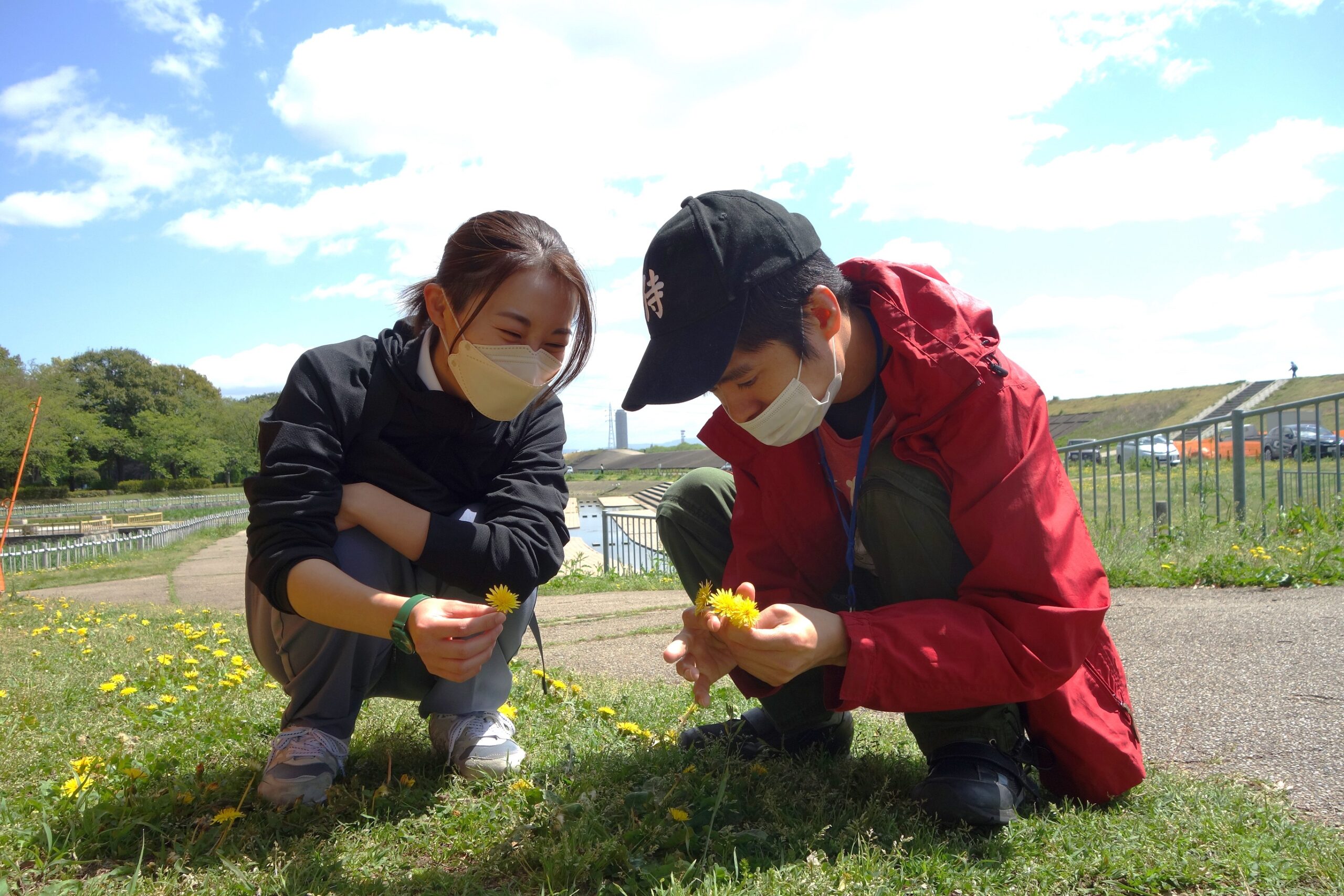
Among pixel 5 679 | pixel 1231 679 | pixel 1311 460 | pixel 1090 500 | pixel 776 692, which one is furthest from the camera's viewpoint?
pixel 1090 500

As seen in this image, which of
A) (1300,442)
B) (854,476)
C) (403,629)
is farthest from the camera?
(1300,442)

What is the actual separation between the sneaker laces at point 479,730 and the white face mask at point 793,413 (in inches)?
41.5

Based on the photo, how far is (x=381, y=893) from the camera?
5.12ft

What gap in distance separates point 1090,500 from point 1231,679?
773cm

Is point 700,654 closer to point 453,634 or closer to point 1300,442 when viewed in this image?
point 453,634

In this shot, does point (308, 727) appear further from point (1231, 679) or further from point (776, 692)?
point (1231, 679)

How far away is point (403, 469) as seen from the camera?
2184 millimetres

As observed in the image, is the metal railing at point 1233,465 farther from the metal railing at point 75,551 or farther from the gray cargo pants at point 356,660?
the metal railing at point 75,551

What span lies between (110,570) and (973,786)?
687 inches

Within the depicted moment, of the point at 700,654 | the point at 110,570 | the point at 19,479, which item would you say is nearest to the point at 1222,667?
the point at 700,654

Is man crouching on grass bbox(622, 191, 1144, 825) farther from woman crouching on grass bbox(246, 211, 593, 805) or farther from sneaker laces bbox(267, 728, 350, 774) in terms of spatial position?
sneaker laces bbox(267, 728, 350, 774)

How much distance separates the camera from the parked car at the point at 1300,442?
20.0ft

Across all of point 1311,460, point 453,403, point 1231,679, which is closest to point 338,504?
point 453,403

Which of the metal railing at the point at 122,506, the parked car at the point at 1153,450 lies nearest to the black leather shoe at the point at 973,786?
the parked car at the point at 1153,450
